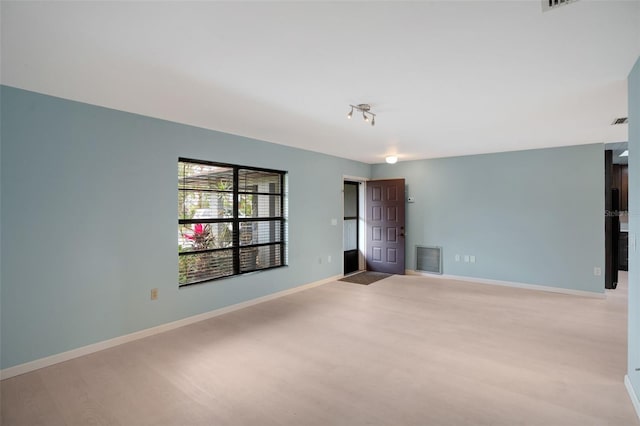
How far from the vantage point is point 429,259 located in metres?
6.70

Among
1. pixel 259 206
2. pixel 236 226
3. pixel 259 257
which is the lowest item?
pixel 259 257

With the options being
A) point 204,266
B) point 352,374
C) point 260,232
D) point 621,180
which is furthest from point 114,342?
point 621,180

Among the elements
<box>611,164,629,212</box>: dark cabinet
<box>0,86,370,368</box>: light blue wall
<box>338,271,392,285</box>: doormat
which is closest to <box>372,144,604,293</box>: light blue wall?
<box>338,271,392,285</box>: doormat

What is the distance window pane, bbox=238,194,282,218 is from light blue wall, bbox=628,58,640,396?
4.10 metres

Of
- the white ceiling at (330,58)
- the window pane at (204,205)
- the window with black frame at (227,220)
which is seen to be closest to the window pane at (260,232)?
the window with black frame at (227,220)

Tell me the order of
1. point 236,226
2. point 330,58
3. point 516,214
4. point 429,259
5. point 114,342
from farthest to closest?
point 429,259 < point 516,214 < point 236,226 < point 114,342 < point 330,58

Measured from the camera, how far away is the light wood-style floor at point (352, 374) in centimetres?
218

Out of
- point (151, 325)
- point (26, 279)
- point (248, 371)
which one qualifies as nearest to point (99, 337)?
point (151, 325)

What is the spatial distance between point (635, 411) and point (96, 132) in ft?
16.2

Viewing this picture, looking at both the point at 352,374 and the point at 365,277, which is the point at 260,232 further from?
the point at 352,374

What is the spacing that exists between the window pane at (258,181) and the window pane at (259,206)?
0.10 metres

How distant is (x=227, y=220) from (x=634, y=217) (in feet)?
13.4

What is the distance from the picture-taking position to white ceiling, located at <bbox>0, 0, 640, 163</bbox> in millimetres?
1740

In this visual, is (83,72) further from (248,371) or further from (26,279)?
(248,371)
